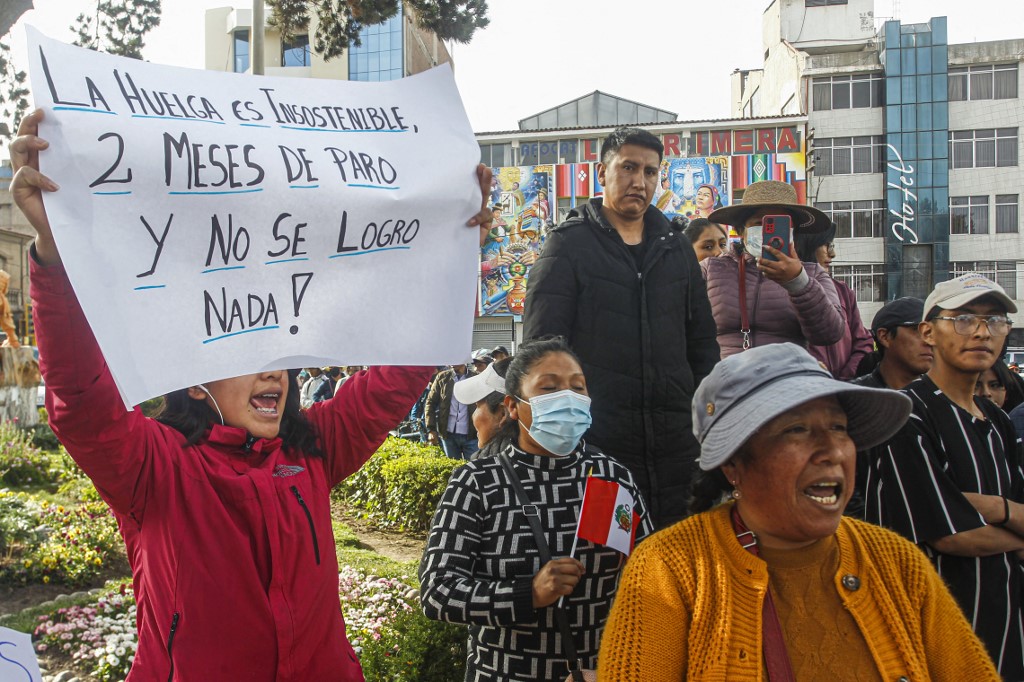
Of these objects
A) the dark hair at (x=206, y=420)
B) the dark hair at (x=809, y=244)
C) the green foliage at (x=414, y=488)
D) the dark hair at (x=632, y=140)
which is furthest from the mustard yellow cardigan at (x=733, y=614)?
the green foliage at (x=414, y=488)

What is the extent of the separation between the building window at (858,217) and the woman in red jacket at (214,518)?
43.4 m

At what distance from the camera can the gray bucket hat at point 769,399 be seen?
190 cm

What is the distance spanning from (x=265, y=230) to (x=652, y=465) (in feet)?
6.02

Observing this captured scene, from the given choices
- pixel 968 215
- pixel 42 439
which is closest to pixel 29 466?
pixel 42 439

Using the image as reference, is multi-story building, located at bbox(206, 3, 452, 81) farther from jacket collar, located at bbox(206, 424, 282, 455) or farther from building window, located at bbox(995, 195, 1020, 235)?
jacket collar, located at bbox(206, 424, 282, 455)

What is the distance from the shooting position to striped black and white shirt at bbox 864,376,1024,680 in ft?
9.04

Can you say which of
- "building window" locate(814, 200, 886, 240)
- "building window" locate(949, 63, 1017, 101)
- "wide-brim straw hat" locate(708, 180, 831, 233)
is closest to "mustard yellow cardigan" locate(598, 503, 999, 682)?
"wide-brim straw hat" locate(708, 180, 831, 233)

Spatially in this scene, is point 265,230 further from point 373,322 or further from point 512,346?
point 512,346

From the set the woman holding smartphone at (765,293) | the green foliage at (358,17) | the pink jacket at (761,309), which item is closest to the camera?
the woman holding smartphone at (765,293)

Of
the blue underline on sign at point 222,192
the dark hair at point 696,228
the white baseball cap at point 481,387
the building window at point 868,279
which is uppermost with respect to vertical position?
the building window at point 868,279

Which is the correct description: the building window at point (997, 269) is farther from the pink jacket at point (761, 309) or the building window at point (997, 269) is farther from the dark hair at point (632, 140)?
the dark hair at point (632, 140)

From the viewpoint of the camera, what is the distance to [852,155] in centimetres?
4206

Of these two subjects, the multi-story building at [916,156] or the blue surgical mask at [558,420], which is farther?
the multi-story building at [916,156]

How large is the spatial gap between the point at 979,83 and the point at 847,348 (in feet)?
148
